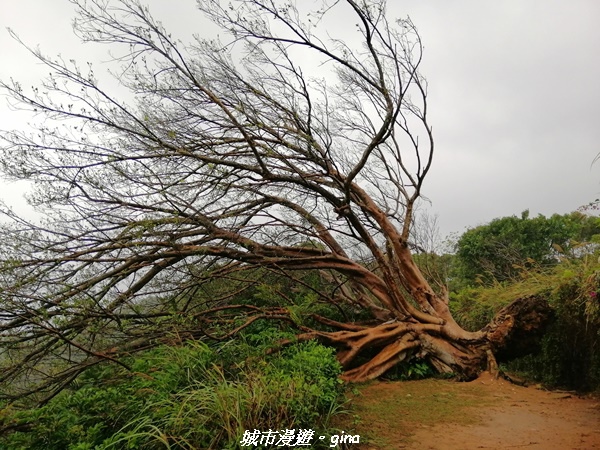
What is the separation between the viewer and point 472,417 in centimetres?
501

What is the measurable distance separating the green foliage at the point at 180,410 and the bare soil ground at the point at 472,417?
0.79m

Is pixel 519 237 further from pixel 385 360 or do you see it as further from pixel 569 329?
pixel 385 360

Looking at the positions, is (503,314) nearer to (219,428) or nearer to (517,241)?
(219,428)

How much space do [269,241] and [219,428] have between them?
500 cm

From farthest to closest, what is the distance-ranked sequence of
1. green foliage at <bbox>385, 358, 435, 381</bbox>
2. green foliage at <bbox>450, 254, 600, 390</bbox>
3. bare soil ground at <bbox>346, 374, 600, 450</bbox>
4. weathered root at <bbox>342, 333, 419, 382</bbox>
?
green foliage at <bbox>385, 358, 435, 381</bbox>
weathered root at <bbox>342, 333, 419, 382</bbox>
green foliage at <bbox>450, 254, 600, 390</bbox>
bare soil ground at <bbox>346, 374, 600, 450</bbox>

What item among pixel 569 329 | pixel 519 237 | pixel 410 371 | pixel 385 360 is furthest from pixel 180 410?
pixel 519 237

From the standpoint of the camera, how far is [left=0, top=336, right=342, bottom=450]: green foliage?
3.26m

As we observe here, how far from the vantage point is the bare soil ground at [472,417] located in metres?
4.11

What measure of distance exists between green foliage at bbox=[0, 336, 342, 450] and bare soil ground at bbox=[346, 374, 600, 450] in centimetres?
79

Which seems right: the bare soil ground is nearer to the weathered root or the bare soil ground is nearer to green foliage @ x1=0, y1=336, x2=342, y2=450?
the weathered root

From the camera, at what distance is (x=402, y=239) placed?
28.2 ft

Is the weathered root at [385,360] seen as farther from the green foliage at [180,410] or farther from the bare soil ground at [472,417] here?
the green foliage at [180,410]

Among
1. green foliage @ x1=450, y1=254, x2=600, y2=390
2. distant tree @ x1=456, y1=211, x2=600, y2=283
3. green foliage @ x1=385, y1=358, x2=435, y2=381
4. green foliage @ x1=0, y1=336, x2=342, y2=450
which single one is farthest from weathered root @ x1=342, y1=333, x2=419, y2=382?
distant tree @ x1=456, y1=211, x2=600, y2=283

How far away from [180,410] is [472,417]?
346 centimetres
